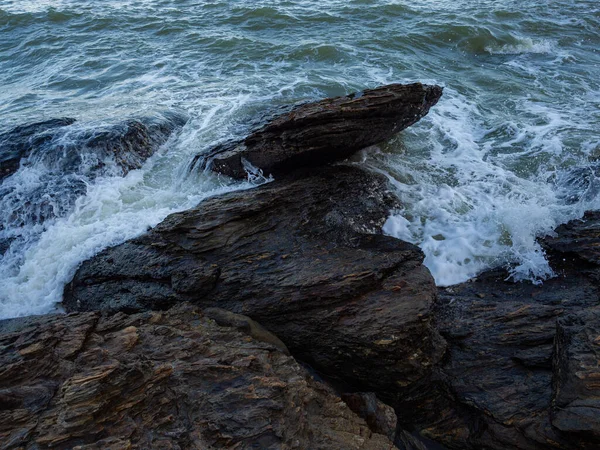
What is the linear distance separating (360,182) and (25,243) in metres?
6.77

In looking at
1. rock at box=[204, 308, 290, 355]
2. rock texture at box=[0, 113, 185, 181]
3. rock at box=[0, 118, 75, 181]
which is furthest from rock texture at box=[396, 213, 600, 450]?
rock at box=[0, 118, 75, 181]

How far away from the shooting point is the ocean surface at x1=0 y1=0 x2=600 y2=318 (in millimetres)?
8895

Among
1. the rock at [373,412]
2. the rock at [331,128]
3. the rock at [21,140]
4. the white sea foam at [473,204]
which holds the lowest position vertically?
the rock at [373,412]

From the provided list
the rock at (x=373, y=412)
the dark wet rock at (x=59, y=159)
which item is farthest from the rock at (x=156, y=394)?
the dark wet rock at (x=59, y=159)

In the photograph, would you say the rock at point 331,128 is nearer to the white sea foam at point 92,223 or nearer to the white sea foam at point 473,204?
the white sea foam at point 92,223

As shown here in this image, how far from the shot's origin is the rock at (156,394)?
425 cm

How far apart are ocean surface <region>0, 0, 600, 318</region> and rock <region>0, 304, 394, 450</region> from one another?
3.04 m

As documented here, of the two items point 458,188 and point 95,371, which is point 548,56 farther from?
point 95,371

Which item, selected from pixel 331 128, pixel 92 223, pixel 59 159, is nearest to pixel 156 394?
pixel 92 223

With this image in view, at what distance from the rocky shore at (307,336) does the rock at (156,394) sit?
0.06 ft

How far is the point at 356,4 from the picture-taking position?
22.3 meters

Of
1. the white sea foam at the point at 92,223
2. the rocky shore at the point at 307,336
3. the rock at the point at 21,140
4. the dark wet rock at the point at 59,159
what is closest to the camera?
the rocky shore at the point at 307,336

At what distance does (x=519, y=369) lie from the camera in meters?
6.25

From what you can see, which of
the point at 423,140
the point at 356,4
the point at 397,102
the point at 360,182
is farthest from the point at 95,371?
the point at 356,4
